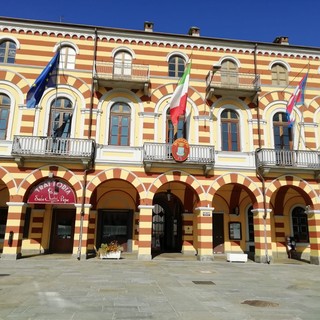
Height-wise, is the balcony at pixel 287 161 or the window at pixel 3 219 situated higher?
the balcony at pixel 287 161

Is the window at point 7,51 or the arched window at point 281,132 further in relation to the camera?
the arched window at point 281,132

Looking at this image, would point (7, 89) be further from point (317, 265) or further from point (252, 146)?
point (317, 265)

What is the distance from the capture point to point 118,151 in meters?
Answer: 18.2

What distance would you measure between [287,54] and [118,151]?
13032 mm

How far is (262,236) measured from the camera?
58.5ft

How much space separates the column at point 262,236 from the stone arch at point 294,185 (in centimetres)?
127

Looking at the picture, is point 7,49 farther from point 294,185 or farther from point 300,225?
point 300,225

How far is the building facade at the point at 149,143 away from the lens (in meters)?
17.4

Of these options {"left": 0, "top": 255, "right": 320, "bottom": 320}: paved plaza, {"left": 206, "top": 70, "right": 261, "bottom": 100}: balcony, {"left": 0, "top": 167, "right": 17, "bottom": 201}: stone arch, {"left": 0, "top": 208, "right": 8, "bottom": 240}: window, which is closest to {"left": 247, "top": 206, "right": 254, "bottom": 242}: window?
{"left": 0, "top": 255, "right": 320, "bottom": 320}: paved plaza

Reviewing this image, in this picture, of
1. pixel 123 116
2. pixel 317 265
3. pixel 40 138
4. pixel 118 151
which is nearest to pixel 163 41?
pixel 123 116

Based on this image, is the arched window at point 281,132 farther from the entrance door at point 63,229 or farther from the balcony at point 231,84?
the entrance door at point 63,229

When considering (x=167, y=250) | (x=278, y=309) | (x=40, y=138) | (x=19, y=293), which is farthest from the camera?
(x=167, y=250)

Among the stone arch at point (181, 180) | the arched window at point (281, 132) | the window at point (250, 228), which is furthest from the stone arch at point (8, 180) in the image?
the arched window at point (281, 132)

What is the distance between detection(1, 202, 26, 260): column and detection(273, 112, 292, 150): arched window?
1518 centimetres
